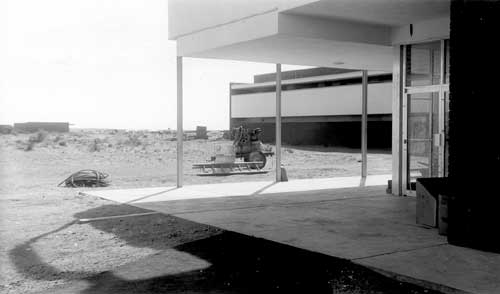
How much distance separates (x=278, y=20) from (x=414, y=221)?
14.7 ft

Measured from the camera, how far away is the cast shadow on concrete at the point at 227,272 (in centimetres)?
550

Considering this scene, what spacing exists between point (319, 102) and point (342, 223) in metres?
35.1

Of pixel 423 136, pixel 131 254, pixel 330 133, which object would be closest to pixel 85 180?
pixel 423 136

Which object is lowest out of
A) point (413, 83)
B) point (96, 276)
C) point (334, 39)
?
point (96, 276)

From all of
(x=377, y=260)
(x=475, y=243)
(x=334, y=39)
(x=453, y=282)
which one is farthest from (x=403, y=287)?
(x=334, y=39)

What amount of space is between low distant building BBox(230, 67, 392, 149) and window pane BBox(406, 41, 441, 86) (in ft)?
83.7

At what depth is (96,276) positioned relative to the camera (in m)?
6.05

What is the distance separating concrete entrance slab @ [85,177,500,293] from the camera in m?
5.83

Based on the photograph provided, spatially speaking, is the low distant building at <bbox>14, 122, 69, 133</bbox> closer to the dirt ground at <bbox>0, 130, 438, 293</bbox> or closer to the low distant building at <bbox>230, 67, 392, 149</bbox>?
the low distant building at <bbox>230, 67, 392, 149</bbox>

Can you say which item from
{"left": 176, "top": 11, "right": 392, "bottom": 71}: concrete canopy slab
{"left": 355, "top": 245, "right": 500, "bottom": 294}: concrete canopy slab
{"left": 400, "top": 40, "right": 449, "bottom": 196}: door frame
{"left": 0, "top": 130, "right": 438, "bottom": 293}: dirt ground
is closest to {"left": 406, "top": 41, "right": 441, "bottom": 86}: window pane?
{"left": 400, "top": 40, "right": 449, "bottom": 196}: door frame

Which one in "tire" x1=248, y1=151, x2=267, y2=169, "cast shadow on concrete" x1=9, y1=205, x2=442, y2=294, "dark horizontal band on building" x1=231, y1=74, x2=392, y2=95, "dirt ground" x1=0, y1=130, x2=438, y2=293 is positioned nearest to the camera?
"cast shadow on concrete" x1=9, y1=205, x2=442, y2=294

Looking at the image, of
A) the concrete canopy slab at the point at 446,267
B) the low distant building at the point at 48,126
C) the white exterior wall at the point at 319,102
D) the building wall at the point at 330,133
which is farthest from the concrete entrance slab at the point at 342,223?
the low distant building at the point at 48,126

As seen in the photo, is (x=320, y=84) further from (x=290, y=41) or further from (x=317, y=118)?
(x=290, y=41)

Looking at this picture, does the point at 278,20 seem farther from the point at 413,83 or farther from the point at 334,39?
the point at 413,83
